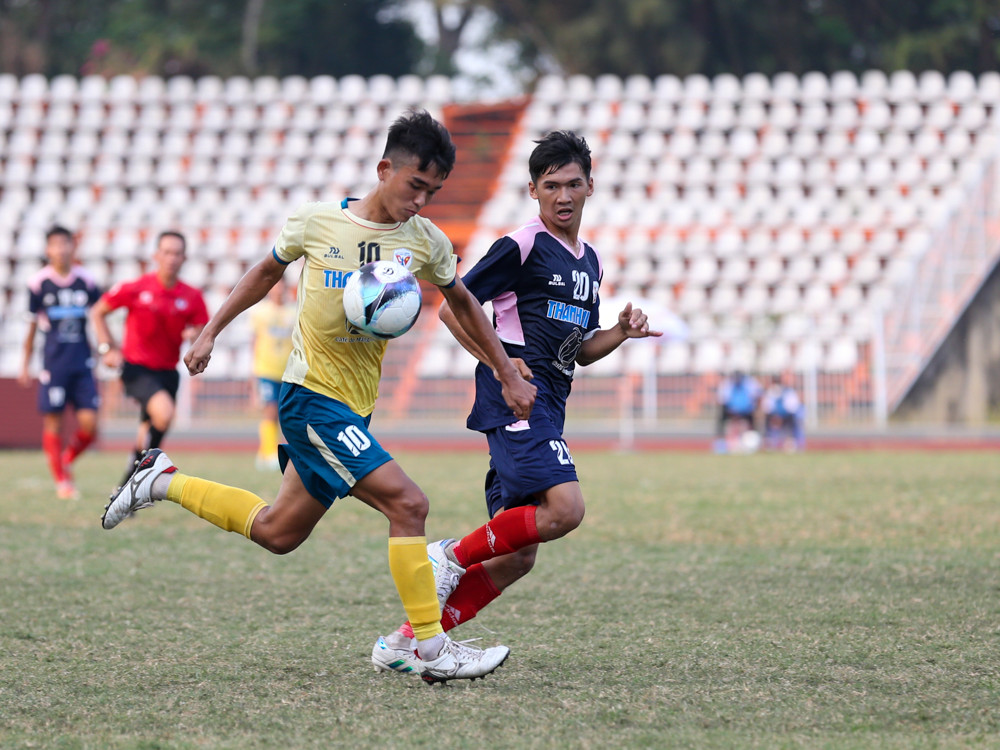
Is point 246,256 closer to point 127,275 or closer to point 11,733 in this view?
point 127,275

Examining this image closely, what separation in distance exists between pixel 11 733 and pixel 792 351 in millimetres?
19894

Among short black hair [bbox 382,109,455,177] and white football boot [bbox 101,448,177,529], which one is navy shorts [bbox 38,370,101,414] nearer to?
white football boot [bbox 101,448,177,529]

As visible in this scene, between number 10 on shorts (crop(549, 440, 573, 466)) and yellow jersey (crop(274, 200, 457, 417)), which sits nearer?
yellow jersey (crop(274, 200, 457, 417))

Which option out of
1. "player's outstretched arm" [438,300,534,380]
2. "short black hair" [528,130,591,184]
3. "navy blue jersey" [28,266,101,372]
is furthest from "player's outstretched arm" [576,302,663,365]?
"navy blue jersey" [28,266,101,372]

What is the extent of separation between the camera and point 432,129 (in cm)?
438

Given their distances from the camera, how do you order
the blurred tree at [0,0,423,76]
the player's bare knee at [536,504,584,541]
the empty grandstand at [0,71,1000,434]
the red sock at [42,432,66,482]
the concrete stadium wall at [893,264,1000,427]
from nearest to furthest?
the player's bare knee at [536,504,584,541] < the red sock at [42,432,66,482] < the empty grandstand at [0,71,1000,434] < the concrete stadium wall at [893,264,1000,427] < the blurred tree at [0,0,423,76]

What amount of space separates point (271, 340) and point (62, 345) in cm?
373

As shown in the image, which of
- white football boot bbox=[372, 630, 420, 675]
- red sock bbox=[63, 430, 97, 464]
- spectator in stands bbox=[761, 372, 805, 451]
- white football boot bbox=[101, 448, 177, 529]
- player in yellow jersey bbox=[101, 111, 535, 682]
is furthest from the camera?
spectator in stands bbox=[761, 372, 805, 451]

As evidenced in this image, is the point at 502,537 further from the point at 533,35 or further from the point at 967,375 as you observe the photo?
the point at 533,35

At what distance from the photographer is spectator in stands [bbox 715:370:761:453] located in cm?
1867

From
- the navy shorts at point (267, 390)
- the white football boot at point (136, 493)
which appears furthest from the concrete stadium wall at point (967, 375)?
the white football boot at point (136, 493)

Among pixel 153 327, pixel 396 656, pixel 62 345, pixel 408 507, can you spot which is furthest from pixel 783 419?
pixel 408 507

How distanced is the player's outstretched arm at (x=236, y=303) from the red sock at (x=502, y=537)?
47.4 inches

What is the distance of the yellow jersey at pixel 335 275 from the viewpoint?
446 centimetres
